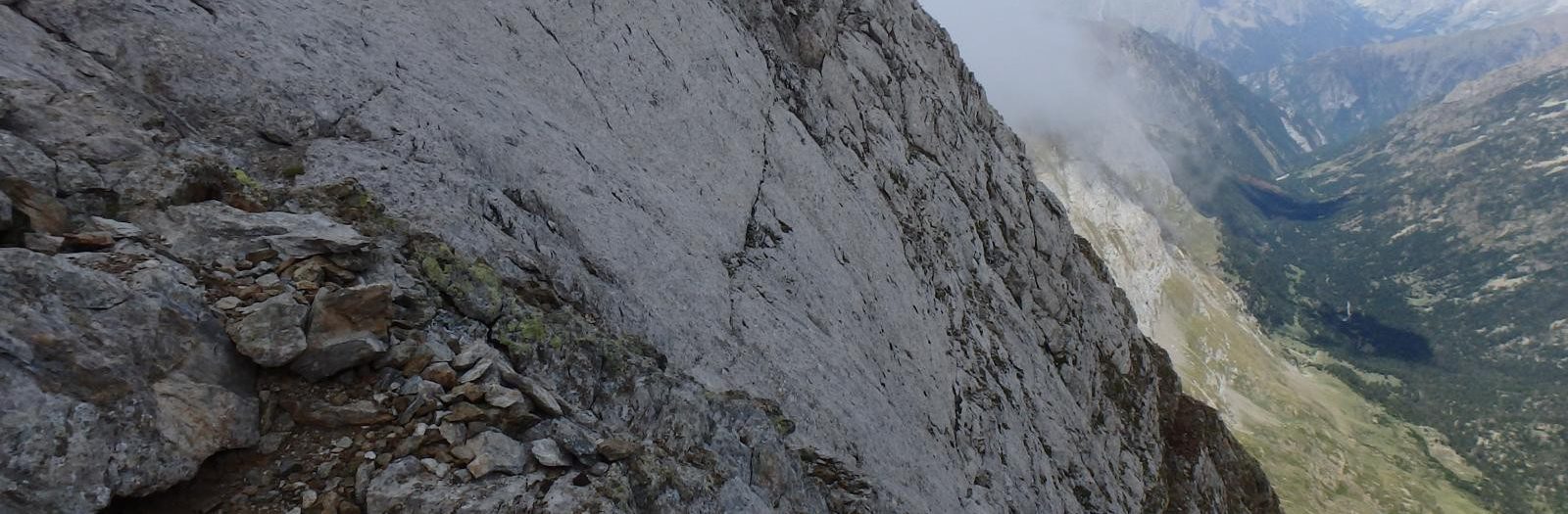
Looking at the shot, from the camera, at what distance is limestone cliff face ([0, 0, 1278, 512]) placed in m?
13.5

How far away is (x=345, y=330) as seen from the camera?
1092 centimetres

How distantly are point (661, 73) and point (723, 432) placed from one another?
15.5 metres

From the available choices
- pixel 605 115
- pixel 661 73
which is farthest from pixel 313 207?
pixel 661 73

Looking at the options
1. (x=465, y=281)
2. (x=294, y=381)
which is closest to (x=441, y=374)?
(x=294, y=381)

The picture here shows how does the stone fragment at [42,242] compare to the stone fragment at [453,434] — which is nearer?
the stone fragment at [42,242]

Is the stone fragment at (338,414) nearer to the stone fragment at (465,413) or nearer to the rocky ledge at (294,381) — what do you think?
the rocky ledge at (294,381)

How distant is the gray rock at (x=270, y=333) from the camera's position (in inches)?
402

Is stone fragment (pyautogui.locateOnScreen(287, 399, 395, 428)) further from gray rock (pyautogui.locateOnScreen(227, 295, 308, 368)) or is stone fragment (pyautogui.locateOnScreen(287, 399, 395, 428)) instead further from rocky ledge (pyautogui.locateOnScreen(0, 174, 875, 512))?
gray rock (pyautogui.locateOnScreen(227, 295, 308, 368))

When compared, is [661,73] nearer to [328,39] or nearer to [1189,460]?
[328,39]

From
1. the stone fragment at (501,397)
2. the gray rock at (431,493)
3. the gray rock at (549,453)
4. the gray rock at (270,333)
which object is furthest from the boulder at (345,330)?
the gray rock at (549,453)

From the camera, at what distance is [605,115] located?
22.9 meters

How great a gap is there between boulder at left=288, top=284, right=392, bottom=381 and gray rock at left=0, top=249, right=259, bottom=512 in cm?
85

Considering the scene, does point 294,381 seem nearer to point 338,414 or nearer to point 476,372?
point 338,414

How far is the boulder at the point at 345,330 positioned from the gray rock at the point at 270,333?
0.17 m
